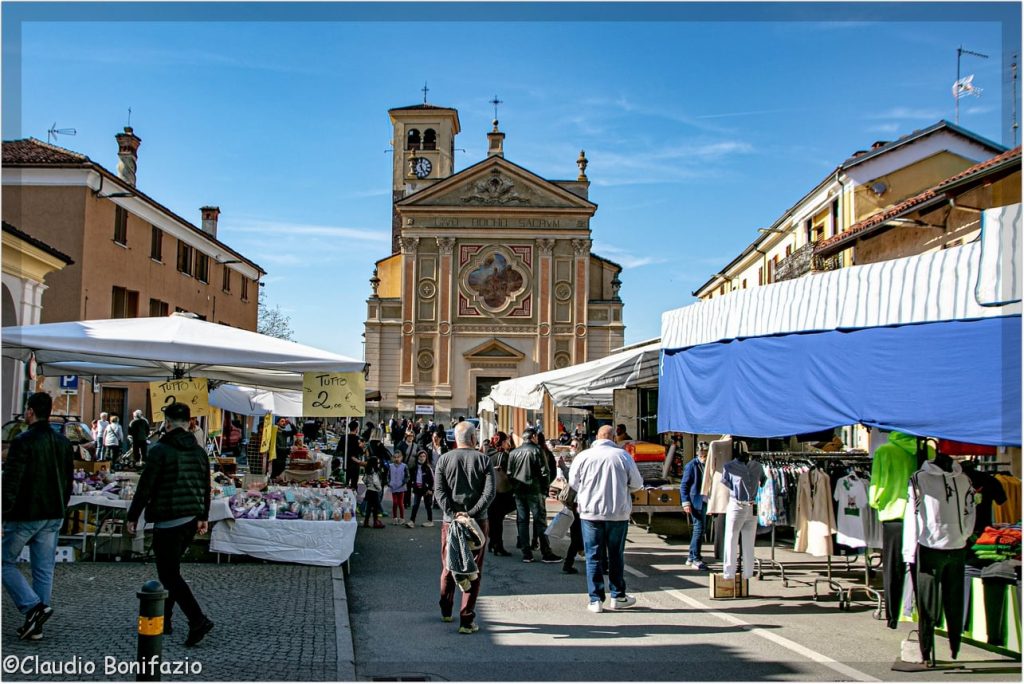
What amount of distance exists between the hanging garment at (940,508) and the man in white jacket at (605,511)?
2576 mm

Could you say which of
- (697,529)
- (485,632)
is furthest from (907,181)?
(485,632)

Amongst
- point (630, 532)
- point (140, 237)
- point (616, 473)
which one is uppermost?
point (140, 237)

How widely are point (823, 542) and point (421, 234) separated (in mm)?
41707

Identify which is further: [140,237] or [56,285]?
[140,237]

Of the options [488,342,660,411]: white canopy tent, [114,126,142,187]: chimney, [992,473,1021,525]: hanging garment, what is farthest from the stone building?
[992,473,1021,525]: hanging garment

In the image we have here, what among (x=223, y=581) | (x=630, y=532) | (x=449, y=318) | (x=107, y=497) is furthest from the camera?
(x=449, y=318)

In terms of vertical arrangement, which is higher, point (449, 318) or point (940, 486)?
point (449, 318)

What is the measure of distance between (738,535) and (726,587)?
589 millimetres

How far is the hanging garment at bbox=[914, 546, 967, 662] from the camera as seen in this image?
22.1 feet

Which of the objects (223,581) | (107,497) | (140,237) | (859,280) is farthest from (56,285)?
(859,280)

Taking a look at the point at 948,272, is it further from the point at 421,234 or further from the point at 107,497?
the point at 421,234

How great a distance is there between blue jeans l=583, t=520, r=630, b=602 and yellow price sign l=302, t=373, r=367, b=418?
356cm

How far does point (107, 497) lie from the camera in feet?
33.8

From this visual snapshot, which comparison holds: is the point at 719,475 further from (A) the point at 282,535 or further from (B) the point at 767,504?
(A) the point at 282,535
